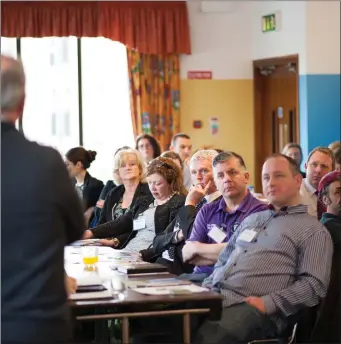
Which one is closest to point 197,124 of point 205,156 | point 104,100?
point 104,100

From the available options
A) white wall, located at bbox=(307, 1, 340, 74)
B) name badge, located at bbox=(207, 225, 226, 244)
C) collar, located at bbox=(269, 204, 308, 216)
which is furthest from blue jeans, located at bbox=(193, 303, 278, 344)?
white wall, located at bbox=(307, 1, 340, 74)

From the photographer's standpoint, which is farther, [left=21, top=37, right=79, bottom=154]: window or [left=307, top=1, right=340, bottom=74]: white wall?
[left=21, top=37, right=79, bottom=154]: window

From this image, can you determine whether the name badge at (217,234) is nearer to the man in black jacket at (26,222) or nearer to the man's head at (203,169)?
the man's head at (203,169)

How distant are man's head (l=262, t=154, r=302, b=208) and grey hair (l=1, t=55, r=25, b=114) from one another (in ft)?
5.58

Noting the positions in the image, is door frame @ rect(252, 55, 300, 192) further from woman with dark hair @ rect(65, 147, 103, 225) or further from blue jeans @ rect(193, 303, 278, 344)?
blue jeans @ rect(193, 303, 278, 344)

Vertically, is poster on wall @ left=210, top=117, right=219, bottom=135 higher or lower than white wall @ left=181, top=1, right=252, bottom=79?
lower

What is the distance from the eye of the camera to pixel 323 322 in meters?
3.85

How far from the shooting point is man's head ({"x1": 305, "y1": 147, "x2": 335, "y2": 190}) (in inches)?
254

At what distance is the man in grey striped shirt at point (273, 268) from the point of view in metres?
3.74

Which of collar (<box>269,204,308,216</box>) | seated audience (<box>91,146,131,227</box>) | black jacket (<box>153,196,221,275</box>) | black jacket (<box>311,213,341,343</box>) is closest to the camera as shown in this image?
black jacket (<box>311,213,341,343</box>)

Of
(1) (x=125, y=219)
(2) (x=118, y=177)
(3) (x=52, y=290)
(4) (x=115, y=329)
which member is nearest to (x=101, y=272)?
(4) (x=115, y=329)

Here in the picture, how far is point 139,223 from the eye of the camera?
579 centimetres

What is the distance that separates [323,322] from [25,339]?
170 centimetres

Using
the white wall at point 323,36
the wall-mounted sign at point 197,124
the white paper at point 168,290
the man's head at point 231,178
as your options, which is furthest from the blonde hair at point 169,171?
the wall-mounted sign at point 197,124
